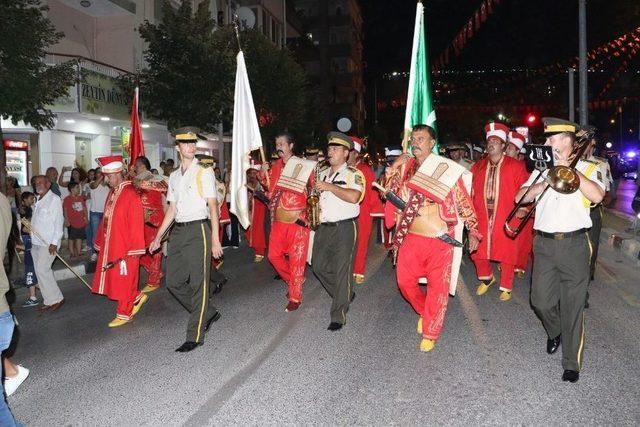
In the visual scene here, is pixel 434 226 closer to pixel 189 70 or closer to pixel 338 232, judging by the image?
pixel 338 232

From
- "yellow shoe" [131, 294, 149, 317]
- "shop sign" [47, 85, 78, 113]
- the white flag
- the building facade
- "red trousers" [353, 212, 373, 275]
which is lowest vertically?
"yellow shoe" [131, 294, 149, 317]

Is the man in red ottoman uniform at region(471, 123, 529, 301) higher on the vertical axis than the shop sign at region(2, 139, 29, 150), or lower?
lower

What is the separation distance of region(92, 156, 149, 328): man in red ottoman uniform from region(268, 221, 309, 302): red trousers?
145 centimetres

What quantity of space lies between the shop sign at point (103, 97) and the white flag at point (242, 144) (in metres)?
10.3

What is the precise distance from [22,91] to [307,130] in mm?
23357

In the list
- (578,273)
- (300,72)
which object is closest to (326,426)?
(578,273)

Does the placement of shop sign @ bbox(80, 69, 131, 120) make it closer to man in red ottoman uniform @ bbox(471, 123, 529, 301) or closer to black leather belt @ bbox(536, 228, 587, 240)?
man in red ottoman uniform @ bbox(471, 123, 529, 301)

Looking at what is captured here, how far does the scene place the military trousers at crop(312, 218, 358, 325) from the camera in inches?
246

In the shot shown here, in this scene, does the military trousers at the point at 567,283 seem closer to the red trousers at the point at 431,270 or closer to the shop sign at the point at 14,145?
the red trousers at the point at 431,270

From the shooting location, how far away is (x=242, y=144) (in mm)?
7000

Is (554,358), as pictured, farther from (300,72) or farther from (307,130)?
(307,130)

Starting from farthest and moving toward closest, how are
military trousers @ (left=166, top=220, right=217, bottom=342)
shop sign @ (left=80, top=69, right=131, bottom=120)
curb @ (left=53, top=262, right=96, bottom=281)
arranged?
shop sign @ (left=80, top=69, right=131, bottom=120), curb @ (left=53, top=262, right=96, bottom=281), military trousers @ (left=166, top=220, right=217, bottom=342)

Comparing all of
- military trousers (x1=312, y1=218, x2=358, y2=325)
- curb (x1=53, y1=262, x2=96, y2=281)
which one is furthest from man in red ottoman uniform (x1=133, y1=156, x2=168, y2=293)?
military trousers (x1=312, y1=218, x2=358, y2=325)

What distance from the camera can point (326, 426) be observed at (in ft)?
12.9
